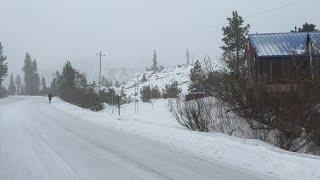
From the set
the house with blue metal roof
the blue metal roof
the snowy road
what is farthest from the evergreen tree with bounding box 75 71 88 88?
the snowy road

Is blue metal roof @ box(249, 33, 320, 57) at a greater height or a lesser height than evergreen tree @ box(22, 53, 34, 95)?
lesser

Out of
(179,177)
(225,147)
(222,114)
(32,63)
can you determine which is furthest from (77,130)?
(32,63)

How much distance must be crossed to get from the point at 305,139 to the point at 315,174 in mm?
8061

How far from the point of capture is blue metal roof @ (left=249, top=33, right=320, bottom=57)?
34812 millimetres

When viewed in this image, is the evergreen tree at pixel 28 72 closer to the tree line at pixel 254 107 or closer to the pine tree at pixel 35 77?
the pine tree at pixel 35 77

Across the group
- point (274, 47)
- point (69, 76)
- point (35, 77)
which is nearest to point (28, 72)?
point (35, 77)

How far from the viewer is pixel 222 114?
1927 centimetres

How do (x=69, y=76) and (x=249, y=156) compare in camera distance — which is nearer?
(x=249, y=156)

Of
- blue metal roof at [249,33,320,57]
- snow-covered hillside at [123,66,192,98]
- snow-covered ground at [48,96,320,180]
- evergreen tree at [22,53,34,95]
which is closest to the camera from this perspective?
snow-covered ground at [48,96,320,180]

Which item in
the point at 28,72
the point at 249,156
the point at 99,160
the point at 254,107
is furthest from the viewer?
the point at 28,72

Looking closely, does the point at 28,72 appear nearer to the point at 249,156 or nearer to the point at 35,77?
the point at 35,77

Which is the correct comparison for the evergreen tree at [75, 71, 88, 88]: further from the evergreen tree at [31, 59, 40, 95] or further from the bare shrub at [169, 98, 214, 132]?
the evergreen tree at [31, 59, 40, 95]

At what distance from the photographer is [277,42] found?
36.7 metres

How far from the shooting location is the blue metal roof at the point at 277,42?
3481 cm
